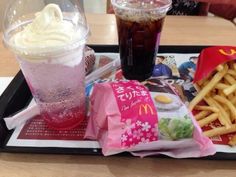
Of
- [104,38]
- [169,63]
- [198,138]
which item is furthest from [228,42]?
[198,138]

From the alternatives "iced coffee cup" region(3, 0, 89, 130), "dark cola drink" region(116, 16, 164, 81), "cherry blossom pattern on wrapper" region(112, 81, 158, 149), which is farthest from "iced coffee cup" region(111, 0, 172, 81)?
"cherry blossom pattern on wrapper" region(112, 81, 158, 149)

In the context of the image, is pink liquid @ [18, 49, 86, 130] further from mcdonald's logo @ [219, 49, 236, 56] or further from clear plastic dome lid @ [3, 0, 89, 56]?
mcdonald's logo @ [219, 49, 236, 56]

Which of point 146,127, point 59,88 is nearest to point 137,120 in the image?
point 146,127

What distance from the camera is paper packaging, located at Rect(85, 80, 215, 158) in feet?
1.98

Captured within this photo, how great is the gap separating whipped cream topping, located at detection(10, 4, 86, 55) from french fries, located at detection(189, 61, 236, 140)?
0.34 m

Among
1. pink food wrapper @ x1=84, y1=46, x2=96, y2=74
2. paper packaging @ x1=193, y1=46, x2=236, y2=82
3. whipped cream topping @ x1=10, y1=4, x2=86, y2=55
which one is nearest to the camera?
whipped cream topping @ x1=10, y1=4, x2=86, y2=55

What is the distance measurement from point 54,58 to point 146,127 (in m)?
0.24

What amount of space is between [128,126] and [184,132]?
0.12 metres

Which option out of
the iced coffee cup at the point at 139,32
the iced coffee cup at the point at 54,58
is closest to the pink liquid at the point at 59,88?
the iced coffee cup at the point at 54,58

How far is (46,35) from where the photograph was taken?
62 centimetres

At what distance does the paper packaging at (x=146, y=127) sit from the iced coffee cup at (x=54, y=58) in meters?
0.08

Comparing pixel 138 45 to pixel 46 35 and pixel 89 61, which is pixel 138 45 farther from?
pixel 46 35

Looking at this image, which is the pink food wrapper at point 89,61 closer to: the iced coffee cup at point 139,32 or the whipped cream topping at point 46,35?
the iced coffee cup at point 139,32

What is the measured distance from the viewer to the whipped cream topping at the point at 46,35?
602 millimetres
